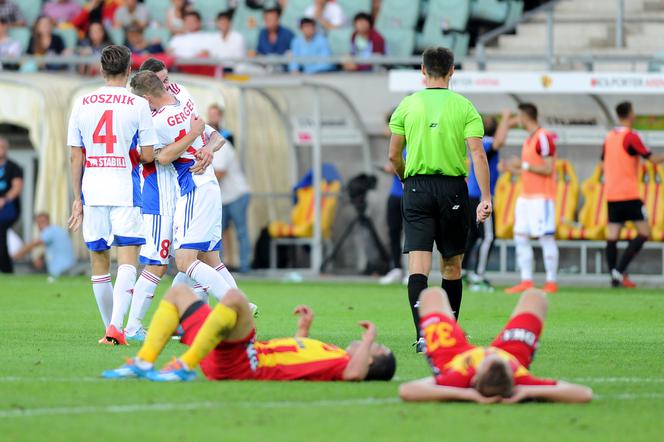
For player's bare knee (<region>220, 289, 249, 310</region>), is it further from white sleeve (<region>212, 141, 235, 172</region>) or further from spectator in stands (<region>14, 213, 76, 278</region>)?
spectator in stands (<region>14, 213, 76, 278</region>)

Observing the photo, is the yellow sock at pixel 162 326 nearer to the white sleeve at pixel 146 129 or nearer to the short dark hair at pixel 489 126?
the white sleeve at pixel 146 129

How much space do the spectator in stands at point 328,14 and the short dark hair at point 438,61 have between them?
46.2ft

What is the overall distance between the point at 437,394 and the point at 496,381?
0.37 meters

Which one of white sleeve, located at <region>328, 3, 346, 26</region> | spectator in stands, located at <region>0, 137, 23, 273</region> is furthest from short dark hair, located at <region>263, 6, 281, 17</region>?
spectator in stands, located at <region>0, 137, 23, 273</region>

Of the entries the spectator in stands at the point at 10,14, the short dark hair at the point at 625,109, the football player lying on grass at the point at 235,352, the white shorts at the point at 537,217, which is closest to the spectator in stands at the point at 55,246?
the spectator in stands at the point at 10,14

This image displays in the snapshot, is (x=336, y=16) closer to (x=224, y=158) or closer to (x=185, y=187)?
(x=224, y=158)

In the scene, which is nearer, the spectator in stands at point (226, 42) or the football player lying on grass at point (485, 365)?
→ the football player lying on grass at point (485, 365)

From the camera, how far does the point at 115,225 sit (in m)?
11.0

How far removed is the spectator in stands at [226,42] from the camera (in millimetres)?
24119

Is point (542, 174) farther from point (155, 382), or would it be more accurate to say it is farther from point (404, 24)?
point (155, 382)

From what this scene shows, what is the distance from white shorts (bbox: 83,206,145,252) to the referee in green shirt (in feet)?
6.71

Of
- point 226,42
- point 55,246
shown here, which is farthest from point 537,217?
point 55,246

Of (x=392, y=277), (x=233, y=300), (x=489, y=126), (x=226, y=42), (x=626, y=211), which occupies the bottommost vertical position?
(x=392, y=277)

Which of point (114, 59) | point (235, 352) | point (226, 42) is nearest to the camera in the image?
point (235, 352)
